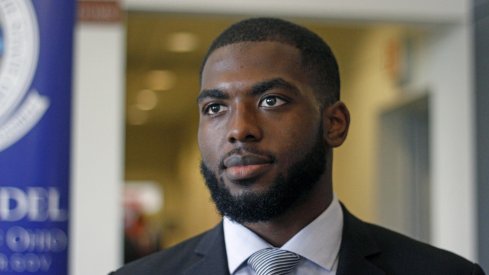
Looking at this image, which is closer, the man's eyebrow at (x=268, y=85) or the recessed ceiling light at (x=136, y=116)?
the man's eyebrow at (x=268, y=85)

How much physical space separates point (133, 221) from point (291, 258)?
6857 mm

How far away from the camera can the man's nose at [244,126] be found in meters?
1.42

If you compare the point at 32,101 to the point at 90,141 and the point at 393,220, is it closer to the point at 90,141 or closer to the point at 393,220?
the point at 90,141

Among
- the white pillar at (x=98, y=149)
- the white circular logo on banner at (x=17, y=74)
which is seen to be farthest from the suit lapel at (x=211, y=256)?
the white pillar at (x=98, y=149)

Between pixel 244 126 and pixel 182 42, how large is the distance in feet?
19.6

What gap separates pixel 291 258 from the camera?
149cm

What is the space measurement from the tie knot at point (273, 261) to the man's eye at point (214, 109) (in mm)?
241

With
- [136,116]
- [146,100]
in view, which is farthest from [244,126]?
[136,116]

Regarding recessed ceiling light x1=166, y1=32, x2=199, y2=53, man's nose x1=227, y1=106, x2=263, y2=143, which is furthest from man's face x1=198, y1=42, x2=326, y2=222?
recessed ceiling light x1=166, y1=32, x2=199, y2=53

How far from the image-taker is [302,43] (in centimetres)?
157

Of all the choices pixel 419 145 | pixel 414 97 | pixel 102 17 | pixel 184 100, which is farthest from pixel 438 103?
pixel 184 100

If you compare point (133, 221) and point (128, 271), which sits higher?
point (128, 271)

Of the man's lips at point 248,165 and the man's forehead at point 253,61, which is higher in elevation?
the man's forehead at point 253,61

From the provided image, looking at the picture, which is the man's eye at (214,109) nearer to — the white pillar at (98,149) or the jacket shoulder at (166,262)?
the jacket shoulder at (166,262)
